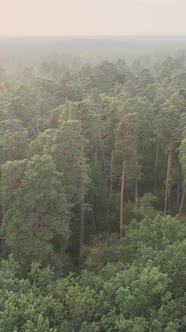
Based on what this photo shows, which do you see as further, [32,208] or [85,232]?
[85,232]

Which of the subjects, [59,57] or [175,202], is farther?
[59,57]

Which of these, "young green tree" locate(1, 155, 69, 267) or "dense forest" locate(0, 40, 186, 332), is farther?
"young green tree" locate(1, 155, 69, 267)

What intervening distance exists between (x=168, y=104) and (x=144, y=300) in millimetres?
24450

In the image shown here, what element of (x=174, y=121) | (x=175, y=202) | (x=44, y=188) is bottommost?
(x=175, y=202)

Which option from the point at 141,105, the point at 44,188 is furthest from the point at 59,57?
the point at 44,188

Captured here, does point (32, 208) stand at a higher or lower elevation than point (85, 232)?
higher

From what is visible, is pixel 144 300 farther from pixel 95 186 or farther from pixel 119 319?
pixel 95 186

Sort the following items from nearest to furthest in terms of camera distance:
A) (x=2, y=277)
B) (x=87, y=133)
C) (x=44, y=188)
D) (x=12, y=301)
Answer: (x=12, y=301) → (x=2, y=277) → (x=44, y=188) → (x=87, y=133)

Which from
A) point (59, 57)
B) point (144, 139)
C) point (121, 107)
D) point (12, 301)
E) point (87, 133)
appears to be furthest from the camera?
point (59, 57)

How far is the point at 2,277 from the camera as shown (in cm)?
2103

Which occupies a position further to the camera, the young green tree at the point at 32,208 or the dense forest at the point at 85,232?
the young green tree at the point at 32,208

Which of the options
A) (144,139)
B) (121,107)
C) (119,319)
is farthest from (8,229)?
(144,139)

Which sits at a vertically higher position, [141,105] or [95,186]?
[141,105]

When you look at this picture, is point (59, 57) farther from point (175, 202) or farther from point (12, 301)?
point (12, 301)
